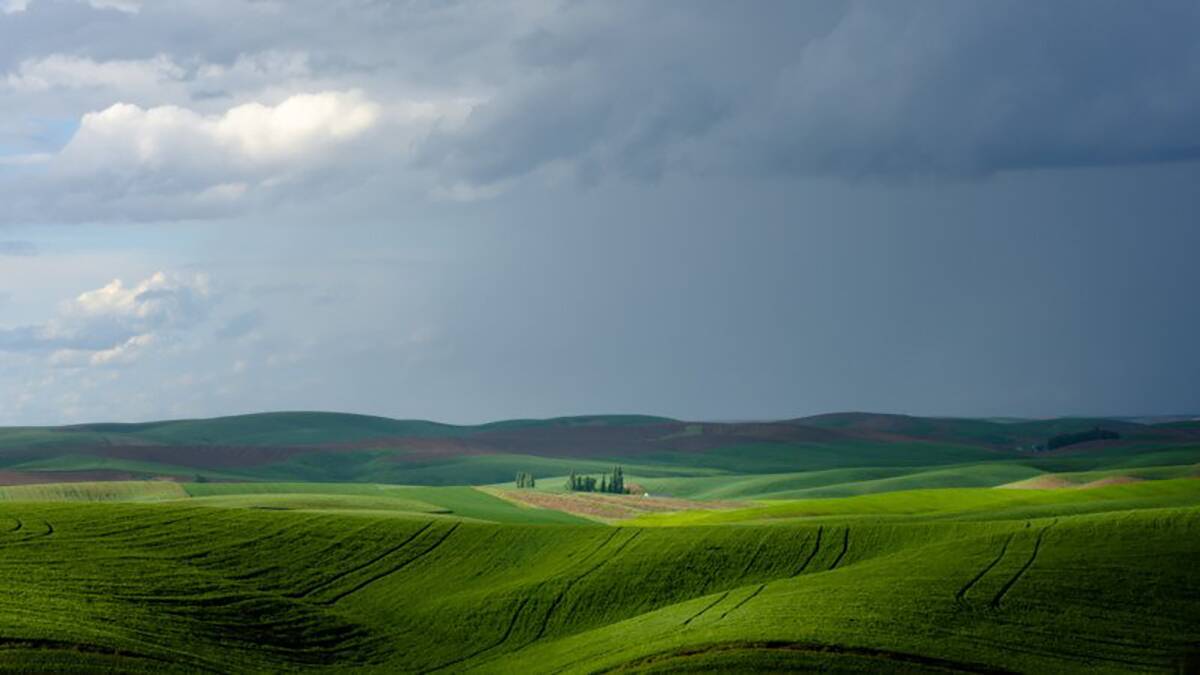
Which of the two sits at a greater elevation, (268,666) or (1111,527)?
(1111,527)

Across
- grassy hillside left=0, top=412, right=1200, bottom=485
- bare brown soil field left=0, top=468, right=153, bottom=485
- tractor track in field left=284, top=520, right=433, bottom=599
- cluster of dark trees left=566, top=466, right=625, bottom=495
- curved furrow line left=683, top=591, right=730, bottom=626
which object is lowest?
curved furrow line left=683, top=591, right=730, bottom=626

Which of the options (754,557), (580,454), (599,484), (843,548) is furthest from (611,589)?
(580,454)

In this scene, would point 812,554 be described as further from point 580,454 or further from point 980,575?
point 580,454

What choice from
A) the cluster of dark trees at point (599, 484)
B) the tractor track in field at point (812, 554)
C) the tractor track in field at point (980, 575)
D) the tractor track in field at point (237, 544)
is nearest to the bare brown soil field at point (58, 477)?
the cluster of dark trees at point (599, 484)

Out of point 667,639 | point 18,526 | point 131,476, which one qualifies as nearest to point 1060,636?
point 667,639

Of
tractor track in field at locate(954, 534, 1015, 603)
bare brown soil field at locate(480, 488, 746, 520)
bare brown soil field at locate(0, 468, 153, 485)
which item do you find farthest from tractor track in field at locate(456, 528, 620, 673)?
bare brown soil field at locate(0, 468, 153, 485)

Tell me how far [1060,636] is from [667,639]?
11.9 metres

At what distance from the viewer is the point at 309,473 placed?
154625mm

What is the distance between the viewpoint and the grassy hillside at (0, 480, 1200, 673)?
4066 centimetres

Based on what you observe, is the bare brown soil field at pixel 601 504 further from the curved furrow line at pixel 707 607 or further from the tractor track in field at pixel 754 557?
the curved furrow line at pixel 707 607

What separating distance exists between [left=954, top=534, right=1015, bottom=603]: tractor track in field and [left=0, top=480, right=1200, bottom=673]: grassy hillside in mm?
103

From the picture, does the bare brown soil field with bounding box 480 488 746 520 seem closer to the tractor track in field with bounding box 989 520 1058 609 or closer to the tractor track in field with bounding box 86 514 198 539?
the tractor track in field with bounding box 86 514 198 539

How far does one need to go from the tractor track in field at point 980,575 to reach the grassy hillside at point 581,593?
0.34ft

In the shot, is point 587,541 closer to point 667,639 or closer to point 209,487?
point 667,639
